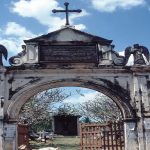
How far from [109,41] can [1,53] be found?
3.87m

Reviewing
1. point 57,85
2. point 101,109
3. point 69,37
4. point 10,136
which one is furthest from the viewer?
point 101,109

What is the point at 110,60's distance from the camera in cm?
1201

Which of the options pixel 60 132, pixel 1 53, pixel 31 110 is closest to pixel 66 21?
pixel 1 53

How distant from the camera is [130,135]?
11.6 metres

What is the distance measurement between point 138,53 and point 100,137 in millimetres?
4926

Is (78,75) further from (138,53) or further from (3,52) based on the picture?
(3,52)

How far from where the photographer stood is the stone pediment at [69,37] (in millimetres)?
12133

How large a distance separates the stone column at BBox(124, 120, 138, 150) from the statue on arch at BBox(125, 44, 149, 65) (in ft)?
7.17

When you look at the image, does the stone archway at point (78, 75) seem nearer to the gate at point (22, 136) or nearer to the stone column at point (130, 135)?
the stone column at point (130, 135)

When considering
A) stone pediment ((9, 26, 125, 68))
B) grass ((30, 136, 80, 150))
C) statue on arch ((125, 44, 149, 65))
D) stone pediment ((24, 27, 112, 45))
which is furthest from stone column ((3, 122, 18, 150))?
grass ((30, 136, 80, 150))

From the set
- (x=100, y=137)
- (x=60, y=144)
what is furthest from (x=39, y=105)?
(x=100, y=137)

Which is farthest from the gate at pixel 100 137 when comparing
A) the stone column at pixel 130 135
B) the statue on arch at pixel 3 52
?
the statue on arch at pixel 3 52

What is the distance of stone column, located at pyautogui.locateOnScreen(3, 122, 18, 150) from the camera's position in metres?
11.3

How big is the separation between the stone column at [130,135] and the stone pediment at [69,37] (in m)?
2.98
